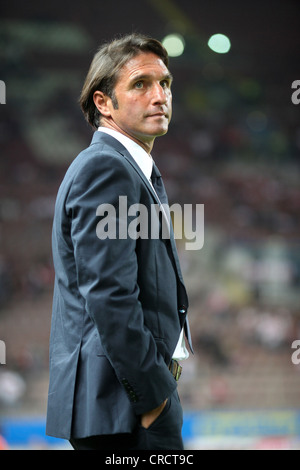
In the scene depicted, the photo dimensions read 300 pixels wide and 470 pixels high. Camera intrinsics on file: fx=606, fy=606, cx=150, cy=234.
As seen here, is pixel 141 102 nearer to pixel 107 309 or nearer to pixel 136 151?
pixel 136 151

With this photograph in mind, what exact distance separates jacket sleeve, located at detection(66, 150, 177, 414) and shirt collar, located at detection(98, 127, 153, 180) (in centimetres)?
16

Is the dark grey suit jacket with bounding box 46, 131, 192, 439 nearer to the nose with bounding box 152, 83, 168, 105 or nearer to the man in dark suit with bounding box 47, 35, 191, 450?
the man in dark suit with bounding box 47, 35, 191, 450

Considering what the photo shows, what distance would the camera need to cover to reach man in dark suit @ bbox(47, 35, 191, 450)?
1042mm

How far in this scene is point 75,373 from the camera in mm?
1111

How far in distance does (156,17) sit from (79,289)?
28.3 ft

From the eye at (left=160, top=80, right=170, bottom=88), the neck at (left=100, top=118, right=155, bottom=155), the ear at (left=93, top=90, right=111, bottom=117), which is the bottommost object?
the neck at (left=100, top=118, right=155, bottom=155)

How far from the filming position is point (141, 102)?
1240 millimetres

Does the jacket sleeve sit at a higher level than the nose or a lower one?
lower

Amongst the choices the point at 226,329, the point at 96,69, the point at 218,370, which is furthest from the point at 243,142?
the point at 96,69

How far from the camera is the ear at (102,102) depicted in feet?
4.20

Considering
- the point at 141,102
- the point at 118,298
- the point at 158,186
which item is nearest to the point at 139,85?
the point at 141,102

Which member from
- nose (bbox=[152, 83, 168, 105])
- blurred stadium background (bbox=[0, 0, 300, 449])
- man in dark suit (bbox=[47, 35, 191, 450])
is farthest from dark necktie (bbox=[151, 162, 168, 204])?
blurred stadium background (bbox=[0, 0, 300, 449])

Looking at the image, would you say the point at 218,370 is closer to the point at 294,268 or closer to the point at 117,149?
the point at 294,268

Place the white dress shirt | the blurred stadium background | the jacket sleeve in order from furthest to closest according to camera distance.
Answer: the blurred stadium background < the white dress shirt < the jacket sleeve
